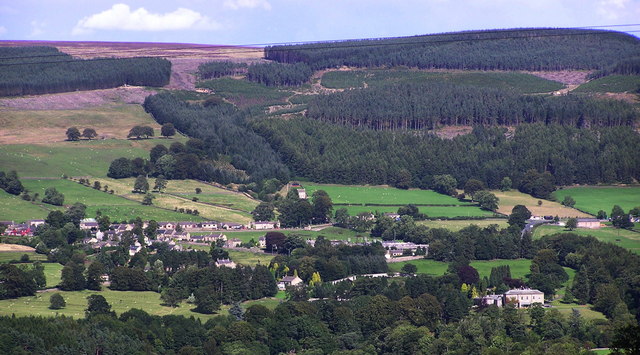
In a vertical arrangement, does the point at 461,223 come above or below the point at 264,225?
above

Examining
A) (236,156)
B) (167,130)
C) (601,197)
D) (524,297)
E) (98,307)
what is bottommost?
(601,197)

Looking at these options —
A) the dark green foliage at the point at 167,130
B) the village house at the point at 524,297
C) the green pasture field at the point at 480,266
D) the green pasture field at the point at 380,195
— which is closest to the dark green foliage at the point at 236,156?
the dark green foliage at the point at 167,130

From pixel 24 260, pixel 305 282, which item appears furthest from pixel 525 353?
pixel 24 260

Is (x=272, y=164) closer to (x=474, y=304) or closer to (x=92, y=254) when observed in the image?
(x=92, y=254)

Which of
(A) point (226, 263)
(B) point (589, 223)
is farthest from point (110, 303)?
(B) point (589, 223)

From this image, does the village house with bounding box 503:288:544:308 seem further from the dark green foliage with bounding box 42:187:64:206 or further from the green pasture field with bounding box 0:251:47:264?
the dark green foliage with bounding box 42:187:64:206

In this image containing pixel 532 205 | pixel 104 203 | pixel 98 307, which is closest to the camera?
pixel 98 307

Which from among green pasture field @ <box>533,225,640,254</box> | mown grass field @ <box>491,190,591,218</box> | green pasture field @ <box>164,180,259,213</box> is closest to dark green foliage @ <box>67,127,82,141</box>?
green pasture field @ <box>164,180,259,213</box>

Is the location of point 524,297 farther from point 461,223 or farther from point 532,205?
point 532,205
